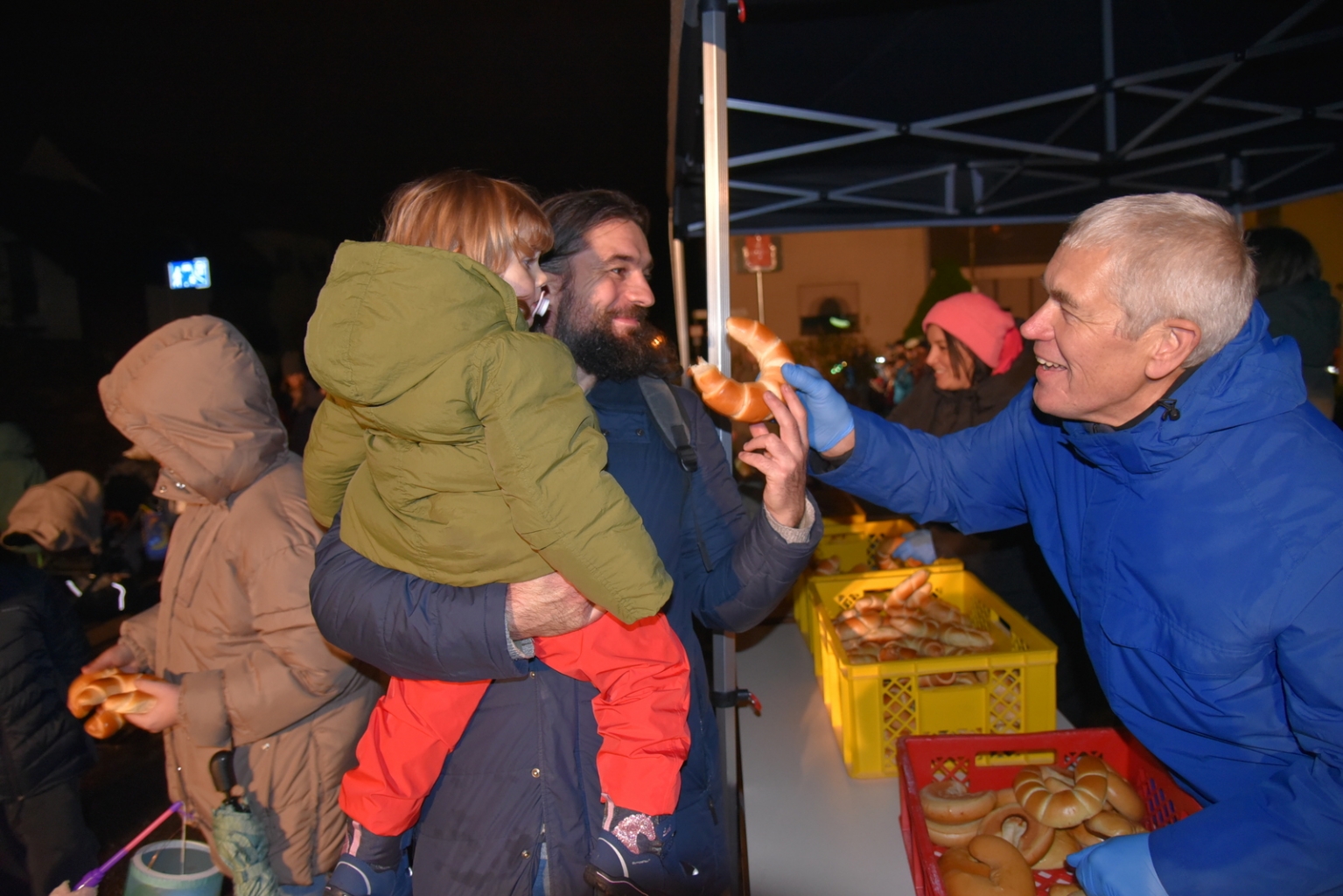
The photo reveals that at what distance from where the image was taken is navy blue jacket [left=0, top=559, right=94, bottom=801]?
2709mm

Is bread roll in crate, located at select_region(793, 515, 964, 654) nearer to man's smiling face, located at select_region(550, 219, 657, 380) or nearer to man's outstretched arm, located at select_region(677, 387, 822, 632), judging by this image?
man's outstretched arm, located at select_region(677, 387, 822, 632)

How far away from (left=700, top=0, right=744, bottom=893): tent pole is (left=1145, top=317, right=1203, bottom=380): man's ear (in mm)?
1028

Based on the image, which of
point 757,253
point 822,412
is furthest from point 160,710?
point 757,253

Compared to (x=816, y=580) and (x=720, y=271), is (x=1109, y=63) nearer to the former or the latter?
(x=720, y=271)

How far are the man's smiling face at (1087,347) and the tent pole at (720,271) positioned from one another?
2.77 ft

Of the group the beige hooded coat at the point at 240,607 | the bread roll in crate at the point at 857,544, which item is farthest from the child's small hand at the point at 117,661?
the bread roll in crate at the point at 857,544

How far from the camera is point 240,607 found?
6.86 feet

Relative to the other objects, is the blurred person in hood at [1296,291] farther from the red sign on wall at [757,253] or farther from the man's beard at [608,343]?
the red sign on wall at [757,253]

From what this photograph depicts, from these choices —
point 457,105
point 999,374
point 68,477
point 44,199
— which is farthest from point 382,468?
point 44,199

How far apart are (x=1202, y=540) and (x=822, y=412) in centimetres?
81

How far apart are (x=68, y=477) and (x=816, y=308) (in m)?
19.8

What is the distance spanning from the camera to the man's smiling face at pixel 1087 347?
1.33 meters

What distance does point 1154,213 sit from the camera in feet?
4.26

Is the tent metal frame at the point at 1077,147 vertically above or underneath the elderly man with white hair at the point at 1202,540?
above
